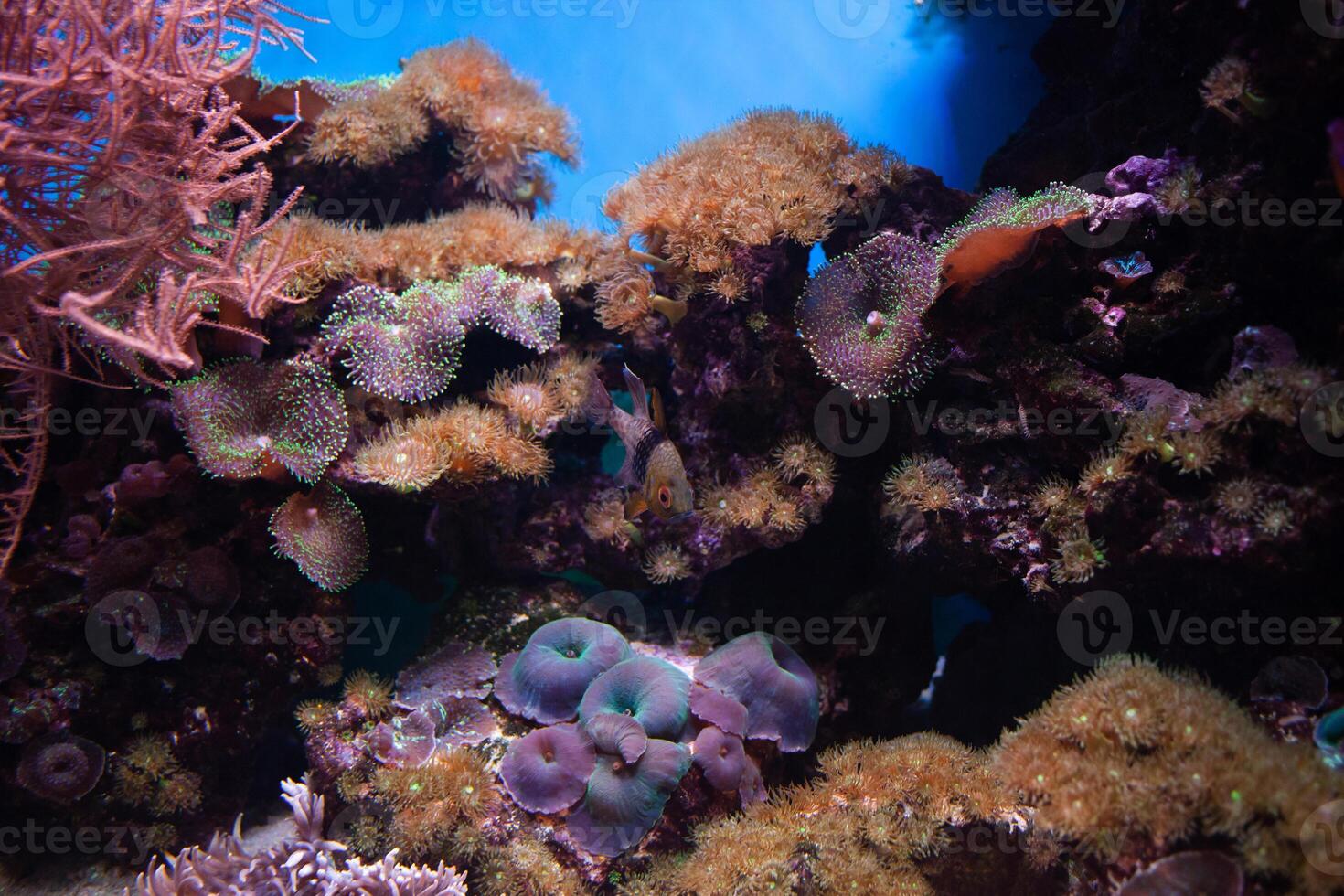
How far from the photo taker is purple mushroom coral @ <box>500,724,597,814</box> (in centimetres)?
319

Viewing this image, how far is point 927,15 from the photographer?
5152 mm

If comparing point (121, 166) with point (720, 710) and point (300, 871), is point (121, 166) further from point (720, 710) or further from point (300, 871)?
point (720, 710)

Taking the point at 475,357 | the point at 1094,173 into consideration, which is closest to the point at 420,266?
the point at 475,357

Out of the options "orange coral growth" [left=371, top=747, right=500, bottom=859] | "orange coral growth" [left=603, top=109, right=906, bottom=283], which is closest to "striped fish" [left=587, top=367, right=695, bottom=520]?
"orange coral growth" [left=603, top=109, right=906, bottom=283]

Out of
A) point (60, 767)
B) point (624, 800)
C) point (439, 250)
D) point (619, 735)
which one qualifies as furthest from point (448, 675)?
point (439, 250)

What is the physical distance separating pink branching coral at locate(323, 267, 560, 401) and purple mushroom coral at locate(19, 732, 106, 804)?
7.67 feet

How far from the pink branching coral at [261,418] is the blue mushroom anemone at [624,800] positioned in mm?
2131

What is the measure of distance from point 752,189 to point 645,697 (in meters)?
2.59

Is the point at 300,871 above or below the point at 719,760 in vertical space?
below

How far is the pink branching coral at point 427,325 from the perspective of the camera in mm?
3785

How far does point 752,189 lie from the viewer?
3.59 meters

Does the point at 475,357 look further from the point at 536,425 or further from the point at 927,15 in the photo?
the point at 927,15

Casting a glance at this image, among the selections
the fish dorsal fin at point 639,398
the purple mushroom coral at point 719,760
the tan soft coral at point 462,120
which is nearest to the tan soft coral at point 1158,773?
the purple mushroom coral at point 719,760

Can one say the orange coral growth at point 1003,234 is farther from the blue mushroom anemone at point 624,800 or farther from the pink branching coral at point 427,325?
the blue mushroom anemone at point 624,800
